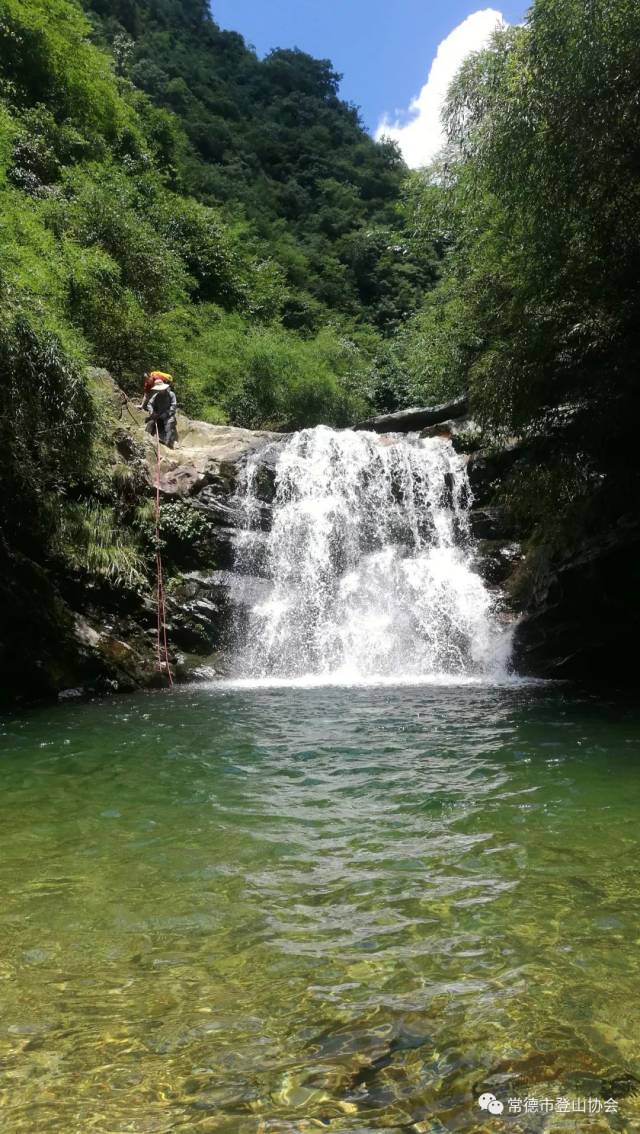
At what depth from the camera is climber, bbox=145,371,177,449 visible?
1569 centimetres

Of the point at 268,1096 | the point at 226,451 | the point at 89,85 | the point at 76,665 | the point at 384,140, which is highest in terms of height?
the point at 384,140

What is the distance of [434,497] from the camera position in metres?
15.0

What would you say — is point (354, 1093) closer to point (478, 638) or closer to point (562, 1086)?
point (562, 1086)

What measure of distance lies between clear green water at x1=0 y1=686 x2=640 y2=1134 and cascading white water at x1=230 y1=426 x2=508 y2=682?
19.4ft

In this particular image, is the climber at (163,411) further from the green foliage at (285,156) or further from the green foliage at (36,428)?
the green foliage at (285,156)

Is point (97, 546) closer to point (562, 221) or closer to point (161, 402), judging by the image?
point (161, 402)

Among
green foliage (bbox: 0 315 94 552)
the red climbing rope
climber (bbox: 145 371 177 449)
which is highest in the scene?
climber (bbox: 145 371 177 449)

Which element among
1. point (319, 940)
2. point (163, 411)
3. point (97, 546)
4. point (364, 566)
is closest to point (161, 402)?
point (163, 411)

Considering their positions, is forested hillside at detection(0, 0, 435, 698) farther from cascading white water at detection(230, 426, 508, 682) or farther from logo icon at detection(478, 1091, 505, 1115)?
logo icon at detection(478, 1091, 505, 1115)

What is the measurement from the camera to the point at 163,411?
15.8 metres

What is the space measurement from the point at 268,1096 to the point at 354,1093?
24 cm

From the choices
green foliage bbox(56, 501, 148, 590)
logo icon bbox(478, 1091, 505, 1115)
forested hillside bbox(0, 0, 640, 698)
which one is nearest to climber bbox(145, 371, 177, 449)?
forested hillside bbox(0, 0, 640, 698)

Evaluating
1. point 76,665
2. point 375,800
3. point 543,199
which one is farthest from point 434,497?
point 375,800

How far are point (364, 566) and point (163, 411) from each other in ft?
19.0
